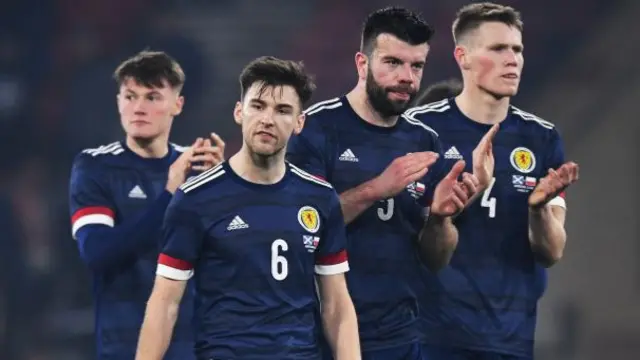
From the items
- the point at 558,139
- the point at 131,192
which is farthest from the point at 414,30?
the point at 131,192

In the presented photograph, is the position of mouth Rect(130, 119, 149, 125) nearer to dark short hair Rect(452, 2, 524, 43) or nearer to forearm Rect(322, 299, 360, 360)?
dark short hair Rect(452, 2, 524, 43)

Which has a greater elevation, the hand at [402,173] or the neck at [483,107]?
the neck at [483,107]

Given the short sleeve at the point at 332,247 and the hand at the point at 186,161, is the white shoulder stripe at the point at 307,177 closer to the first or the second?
the short sleeve at the point at 332,247

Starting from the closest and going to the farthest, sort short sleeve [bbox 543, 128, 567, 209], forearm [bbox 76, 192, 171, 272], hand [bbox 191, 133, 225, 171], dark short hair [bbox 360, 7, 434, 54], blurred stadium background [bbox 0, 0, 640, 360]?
1. dark short hair [bbox 360, 7, 434, 54]
2. hand [bbox 191, 133, 225, 171]
3. forearm [bbox 76, 192, 171, 272]
4. short sleeve [bbox 543, 128, 567, 209]
5. blurred stadium background [bbox 0, 0, 640, 360]

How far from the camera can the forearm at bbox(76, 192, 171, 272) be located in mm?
5355

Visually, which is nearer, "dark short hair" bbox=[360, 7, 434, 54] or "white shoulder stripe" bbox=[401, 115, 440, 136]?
"dark short hair" bbox=[360, 7, 434, 54]

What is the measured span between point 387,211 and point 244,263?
879 mm

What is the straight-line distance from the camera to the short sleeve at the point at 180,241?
14.3 feet

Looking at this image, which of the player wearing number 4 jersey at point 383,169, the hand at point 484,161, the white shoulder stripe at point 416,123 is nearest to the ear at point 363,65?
the player wearing number 4 jersey at point 383,169

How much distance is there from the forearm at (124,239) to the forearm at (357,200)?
792 mm

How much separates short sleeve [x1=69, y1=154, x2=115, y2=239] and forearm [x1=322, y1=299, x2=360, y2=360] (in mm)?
1321

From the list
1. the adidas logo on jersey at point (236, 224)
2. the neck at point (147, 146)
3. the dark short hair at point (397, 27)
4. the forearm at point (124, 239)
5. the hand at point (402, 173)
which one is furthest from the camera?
the neck at point (147, 146)

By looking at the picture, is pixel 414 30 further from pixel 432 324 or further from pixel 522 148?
pixel 432 324

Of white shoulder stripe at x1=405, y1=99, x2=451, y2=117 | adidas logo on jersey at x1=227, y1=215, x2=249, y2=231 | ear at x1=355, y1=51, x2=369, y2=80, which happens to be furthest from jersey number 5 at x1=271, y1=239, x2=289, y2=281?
white shoulder stripe at x1=405, y1=99, x2=451, y2=117
